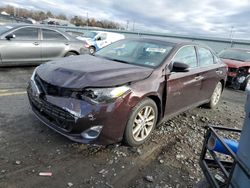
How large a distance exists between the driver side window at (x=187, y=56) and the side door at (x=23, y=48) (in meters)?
5.43

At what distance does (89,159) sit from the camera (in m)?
3.29

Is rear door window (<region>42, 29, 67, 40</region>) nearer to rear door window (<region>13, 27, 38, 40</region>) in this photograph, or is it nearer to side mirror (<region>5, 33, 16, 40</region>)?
rear door window (<region>13, 27, 38, 40</region>)

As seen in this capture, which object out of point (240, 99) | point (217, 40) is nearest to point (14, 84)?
point (240, 99)

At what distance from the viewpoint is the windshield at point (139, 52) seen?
4106 millimetres

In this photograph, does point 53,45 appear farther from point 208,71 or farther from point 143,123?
point 143,123

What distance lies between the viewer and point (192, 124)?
4.93 m

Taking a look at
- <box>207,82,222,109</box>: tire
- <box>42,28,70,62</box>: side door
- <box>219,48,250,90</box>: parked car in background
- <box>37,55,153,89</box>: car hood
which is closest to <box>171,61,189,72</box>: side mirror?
<box>37,55,153,89</box>: car hood

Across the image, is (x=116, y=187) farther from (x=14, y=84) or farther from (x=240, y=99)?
(x=240, y=99)

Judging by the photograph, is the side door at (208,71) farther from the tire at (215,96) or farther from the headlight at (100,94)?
the headlight at (100,94)

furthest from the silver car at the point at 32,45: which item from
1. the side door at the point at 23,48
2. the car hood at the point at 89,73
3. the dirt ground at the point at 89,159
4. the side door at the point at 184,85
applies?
the side door at the point at 184,85

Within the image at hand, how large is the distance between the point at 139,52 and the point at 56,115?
192cm

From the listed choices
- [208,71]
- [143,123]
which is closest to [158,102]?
[143,123]

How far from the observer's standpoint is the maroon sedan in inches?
123

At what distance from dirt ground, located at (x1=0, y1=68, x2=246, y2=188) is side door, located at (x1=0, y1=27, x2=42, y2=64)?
3.45 m
